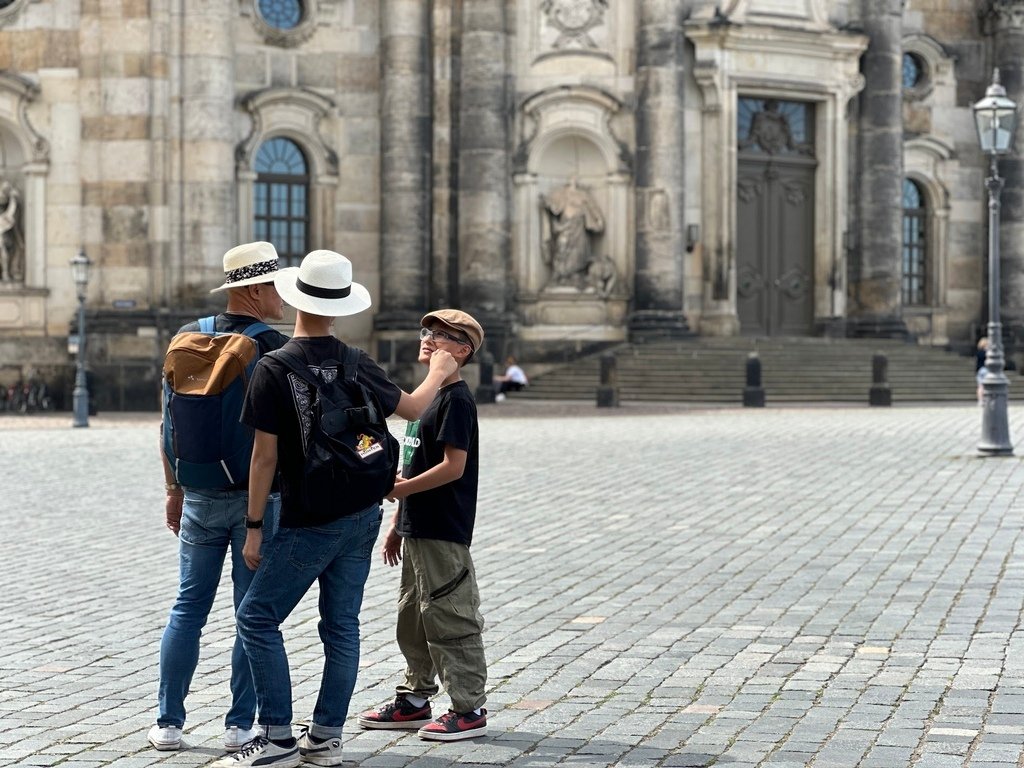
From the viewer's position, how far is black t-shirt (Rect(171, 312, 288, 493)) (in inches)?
260

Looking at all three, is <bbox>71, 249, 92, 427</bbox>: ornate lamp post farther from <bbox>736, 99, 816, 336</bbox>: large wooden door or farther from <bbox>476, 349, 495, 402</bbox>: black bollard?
<bbox>736, 99, 816, 336</bbox>: large wooden door

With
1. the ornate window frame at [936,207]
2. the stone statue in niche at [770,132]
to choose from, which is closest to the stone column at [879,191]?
the stone statue in niche at [770,132]

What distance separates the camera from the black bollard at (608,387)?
31375 millimetres

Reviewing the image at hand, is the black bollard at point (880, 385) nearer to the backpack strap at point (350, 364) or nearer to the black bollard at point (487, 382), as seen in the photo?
the black bollard at point (487, 382)

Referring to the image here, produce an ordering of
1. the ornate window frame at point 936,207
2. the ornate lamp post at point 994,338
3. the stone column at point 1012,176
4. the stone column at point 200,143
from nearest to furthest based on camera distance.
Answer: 1. the ornate lamp post at point 994,338
2. the stone column at point 200,143
3. the stone column at point 1012,176
4. the ornate window frame at point 936,207

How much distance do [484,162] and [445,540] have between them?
94.4 feet

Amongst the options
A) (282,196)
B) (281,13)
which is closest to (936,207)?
(282,196)

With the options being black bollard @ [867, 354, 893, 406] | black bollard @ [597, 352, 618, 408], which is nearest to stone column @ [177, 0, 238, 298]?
black bollard @ [597, 352, 618, 408]

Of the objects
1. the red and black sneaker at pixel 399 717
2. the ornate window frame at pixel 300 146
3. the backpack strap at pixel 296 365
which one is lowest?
the red and black sneaker at pixel 399 717

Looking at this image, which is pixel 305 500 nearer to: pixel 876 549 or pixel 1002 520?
pixel 876 549

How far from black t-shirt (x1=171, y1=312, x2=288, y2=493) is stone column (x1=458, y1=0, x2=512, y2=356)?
2831 centimetres

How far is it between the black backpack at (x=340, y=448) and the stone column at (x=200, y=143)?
2728 centimetres

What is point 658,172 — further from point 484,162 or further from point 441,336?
point 441,336

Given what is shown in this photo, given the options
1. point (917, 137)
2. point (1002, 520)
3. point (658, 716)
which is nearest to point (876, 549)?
point (1002, 520)
